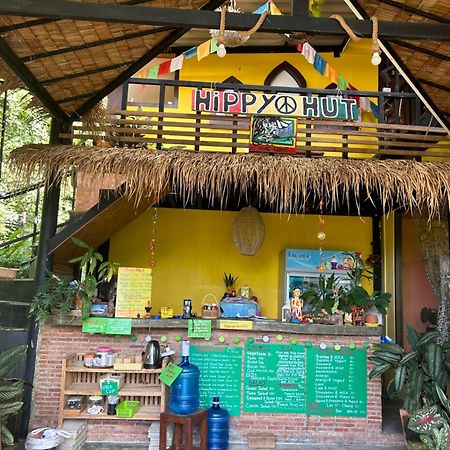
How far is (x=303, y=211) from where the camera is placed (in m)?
7.27

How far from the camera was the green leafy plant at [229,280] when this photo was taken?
7.21 meters

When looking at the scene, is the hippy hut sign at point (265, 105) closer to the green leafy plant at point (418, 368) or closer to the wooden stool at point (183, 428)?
the green leafy plant at point (418, 368)

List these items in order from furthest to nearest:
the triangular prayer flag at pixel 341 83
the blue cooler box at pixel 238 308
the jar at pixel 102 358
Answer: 1. the blue cooler box at pixel 238 308
2. the triangular prayer flag at pixel 341 83
3. the jar at pixel 102 358

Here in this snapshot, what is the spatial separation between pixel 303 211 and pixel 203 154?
2.61 m

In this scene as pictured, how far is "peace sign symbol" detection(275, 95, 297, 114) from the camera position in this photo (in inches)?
217

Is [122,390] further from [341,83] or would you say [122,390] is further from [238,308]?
[341,83]

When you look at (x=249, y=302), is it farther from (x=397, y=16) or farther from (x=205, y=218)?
(x=397, y=16)

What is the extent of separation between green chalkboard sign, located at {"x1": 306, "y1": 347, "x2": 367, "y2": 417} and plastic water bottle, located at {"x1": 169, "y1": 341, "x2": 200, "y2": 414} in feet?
→ 4.46

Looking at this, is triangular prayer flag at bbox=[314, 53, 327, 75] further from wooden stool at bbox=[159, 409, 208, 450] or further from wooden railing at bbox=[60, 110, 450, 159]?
wooden stool at bbox=[159, 409, 208, 450]

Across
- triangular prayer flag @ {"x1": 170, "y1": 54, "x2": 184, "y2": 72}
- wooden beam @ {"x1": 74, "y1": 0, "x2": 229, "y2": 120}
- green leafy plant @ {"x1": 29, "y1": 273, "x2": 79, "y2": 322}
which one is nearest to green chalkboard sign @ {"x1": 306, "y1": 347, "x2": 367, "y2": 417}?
green leafy plant @ {"x1": 29, "y1": 273, "x2": 79, "y2": 322}

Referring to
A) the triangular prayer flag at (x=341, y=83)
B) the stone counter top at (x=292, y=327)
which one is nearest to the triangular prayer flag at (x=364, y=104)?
the triangular prayer flag at (x=341, y=83)

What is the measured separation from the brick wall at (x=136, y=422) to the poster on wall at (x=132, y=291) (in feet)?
0.89

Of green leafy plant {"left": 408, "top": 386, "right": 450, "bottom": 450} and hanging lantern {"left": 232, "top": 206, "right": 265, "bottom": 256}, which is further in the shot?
hanging lantern {"left": 232, "top": 206, "right": 265, "bottom": 256}

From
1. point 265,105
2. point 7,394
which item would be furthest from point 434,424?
point 7,394
